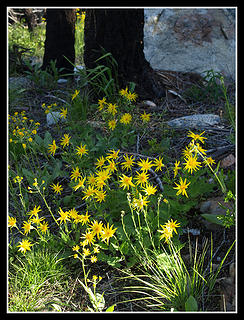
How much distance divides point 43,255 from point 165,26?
13.0 ft

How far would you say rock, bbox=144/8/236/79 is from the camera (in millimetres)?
4812

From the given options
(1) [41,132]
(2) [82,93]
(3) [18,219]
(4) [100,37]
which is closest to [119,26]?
(4) [100,37]

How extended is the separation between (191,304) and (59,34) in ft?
14.2

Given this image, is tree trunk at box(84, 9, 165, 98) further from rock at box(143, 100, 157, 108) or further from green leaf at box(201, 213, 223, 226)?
green leaf at box(201, 213, 223, 226)

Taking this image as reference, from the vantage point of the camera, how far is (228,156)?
2805 millimetres

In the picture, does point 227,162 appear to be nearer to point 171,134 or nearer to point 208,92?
point 171,134

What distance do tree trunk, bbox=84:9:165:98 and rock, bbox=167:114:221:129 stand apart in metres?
0.75

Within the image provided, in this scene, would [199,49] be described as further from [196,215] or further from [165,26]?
Answer: [196,215]

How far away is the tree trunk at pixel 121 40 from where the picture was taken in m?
3.83

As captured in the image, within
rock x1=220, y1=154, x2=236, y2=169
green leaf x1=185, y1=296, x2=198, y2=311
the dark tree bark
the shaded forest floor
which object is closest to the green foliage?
the shaded forest floor

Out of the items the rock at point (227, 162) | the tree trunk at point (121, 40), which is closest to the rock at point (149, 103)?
the tree trunk at point (121, 40)

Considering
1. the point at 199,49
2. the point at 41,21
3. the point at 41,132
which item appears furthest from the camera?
the point at 41,21

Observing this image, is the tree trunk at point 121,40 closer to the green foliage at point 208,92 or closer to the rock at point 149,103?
the rock at point 149,103

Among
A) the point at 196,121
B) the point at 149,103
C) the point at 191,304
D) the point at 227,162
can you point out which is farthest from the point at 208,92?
the point at 191,304
